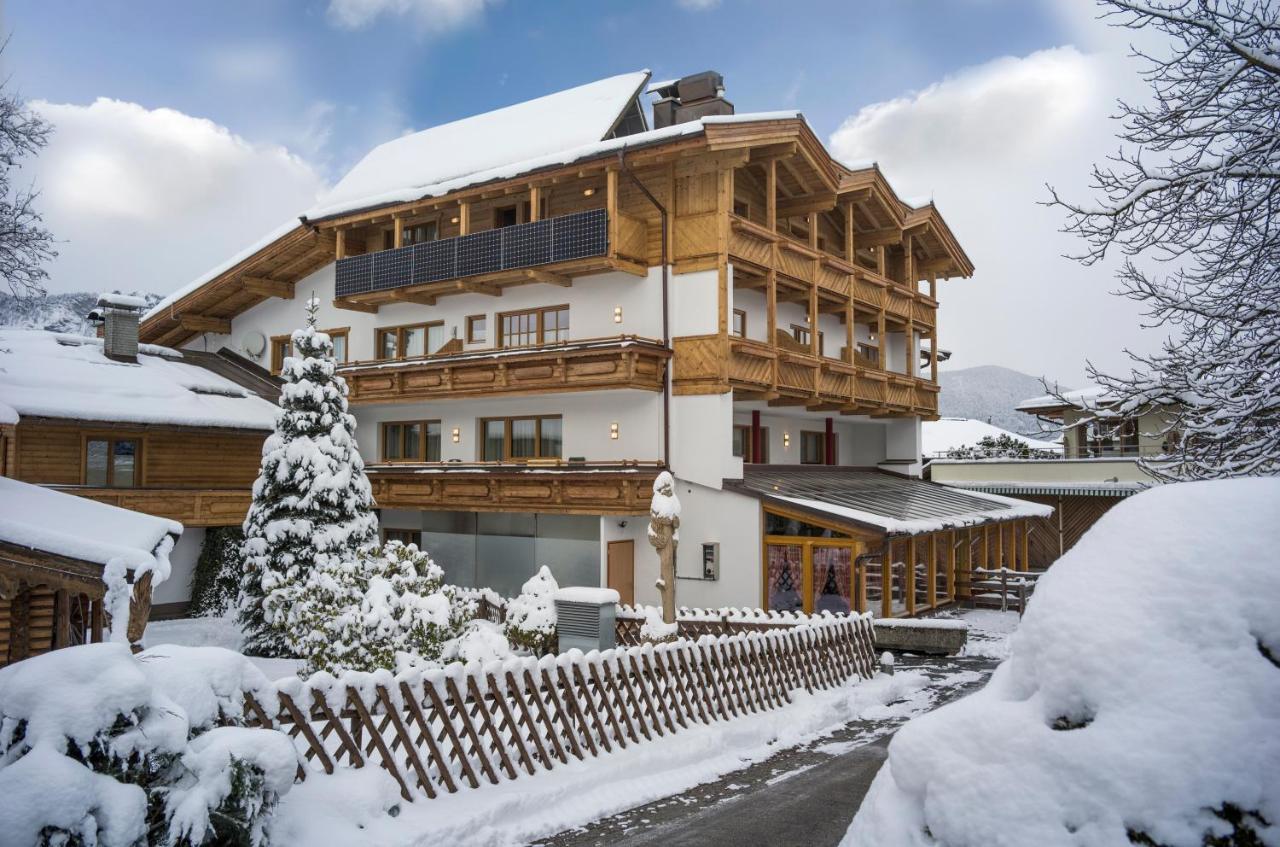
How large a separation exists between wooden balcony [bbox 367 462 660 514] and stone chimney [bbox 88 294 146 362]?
9.16 metres

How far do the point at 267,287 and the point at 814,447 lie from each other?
2006 centimetres

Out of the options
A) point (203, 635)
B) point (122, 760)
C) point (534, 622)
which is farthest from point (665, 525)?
point (203, 635)

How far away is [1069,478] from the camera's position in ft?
126

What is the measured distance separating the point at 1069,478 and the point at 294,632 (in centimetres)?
3351

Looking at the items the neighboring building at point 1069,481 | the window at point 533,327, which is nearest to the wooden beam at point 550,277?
the window at point 533,327

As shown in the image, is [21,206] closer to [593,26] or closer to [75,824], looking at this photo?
[75,824]

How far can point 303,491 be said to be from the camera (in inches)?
836

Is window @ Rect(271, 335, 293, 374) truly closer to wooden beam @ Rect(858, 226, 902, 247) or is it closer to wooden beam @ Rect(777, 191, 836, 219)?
wooden beam @ Rect(777, 191, 836, 219)

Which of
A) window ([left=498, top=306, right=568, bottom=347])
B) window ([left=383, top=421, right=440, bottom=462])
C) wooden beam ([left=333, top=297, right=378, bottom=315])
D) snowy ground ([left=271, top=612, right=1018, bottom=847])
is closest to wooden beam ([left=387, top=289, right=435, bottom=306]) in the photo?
wooden beam ([left=333, top=297, right=378, bottom=315])

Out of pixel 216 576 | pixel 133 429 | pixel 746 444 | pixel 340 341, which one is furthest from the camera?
pixel 340 341

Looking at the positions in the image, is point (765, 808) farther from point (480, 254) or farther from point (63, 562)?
point (480, 254)

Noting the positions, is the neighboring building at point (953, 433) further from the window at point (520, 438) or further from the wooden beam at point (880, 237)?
the window at point (520, 438)

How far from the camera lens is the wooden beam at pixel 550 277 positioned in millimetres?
25188

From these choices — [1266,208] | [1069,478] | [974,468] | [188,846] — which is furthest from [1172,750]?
[974,468]
